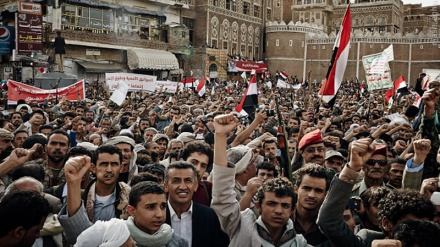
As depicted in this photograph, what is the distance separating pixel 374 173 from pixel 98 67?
88.3ft

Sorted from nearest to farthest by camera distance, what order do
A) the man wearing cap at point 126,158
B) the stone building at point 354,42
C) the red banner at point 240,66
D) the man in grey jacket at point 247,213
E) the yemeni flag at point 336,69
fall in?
1. the man in grey jacket at point 247,213
2. the man wearing cap at point 126,158
3. the yemeni flag at point 336,69
4. the red banner at point 240,66
5. the stone building at point 354,42

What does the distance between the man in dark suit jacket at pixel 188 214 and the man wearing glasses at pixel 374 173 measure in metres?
1.83

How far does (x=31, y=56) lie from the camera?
23203mm

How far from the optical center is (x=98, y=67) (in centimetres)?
2928

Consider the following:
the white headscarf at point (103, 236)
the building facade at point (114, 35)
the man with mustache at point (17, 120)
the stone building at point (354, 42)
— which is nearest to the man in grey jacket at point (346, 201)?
the white headscarf at point (103, 236)

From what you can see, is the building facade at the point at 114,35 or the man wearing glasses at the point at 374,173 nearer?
the man wearing glasses at the point at 374,173

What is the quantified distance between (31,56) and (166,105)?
1383cm

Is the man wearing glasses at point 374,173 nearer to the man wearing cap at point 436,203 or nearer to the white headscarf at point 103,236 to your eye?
the man wearing cap at point 436,203

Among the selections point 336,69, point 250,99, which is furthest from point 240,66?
point 336,69

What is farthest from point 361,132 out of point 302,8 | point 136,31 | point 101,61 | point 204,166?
point 302,8

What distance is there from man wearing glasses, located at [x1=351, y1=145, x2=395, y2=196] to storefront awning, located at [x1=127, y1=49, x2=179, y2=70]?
2670cm

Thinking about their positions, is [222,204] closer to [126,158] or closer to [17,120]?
[126,158]

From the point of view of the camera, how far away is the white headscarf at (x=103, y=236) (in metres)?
2.48

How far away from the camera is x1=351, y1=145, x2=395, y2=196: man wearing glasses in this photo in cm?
442
